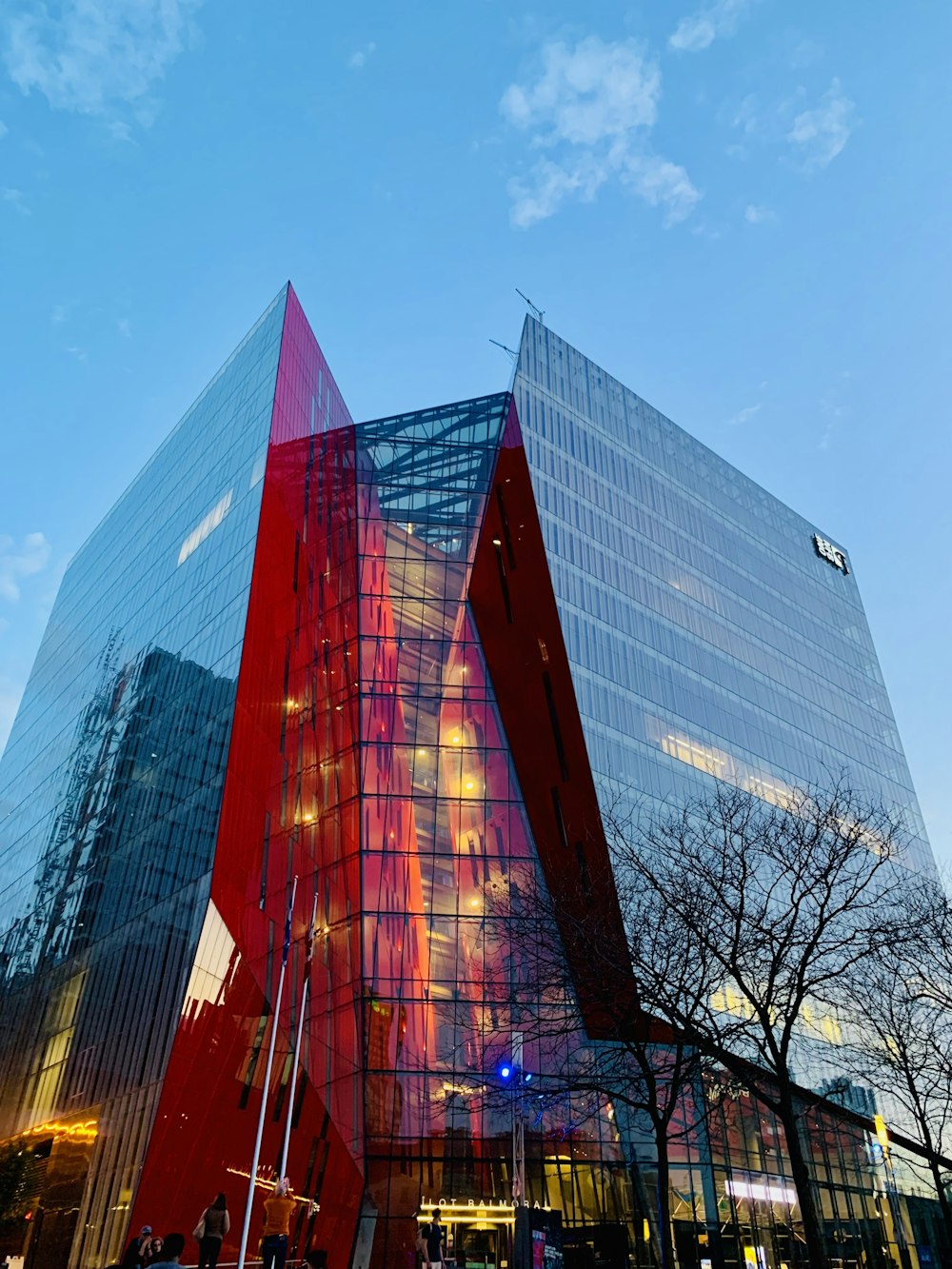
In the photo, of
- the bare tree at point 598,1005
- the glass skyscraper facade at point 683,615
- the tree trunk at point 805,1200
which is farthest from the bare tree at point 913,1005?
the glass skyscraper facade at point 683,615

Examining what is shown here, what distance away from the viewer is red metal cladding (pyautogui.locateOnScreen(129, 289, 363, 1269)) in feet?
105

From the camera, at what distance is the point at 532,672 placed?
48000 millimetres

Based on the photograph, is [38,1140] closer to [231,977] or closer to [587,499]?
[231,977]

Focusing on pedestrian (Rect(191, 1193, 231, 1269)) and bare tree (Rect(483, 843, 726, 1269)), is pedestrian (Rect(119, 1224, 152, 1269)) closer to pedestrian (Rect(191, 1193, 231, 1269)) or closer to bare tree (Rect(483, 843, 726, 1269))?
pedestrian (Rect(191, 1193, 231, 1269))

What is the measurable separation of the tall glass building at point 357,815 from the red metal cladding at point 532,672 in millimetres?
162

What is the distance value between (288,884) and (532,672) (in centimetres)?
1610

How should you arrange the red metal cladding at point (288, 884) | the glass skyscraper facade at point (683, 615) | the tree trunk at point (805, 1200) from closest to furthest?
1. the tree trunk at point (805, 1200)
2. the red metal cladding at point (288, 884)
3. the glass skyscraper facade at point (683, 615)

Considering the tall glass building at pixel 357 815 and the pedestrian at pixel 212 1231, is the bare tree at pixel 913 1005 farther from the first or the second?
the pedestrian at pixel 212 1231

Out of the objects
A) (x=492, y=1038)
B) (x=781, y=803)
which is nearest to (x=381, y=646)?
(x=492, y=1038)

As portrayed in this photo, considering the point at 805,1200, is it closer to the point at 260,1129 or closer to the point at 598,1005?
the point at 598,1005

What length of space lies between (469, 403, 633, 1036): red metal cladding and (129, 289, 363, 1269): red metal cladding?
732 centimetres

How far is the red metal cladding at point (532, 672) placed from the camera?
44.3m

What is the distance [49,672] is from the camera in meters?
74.3

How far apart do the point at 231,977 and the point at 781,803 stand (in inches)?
1567
